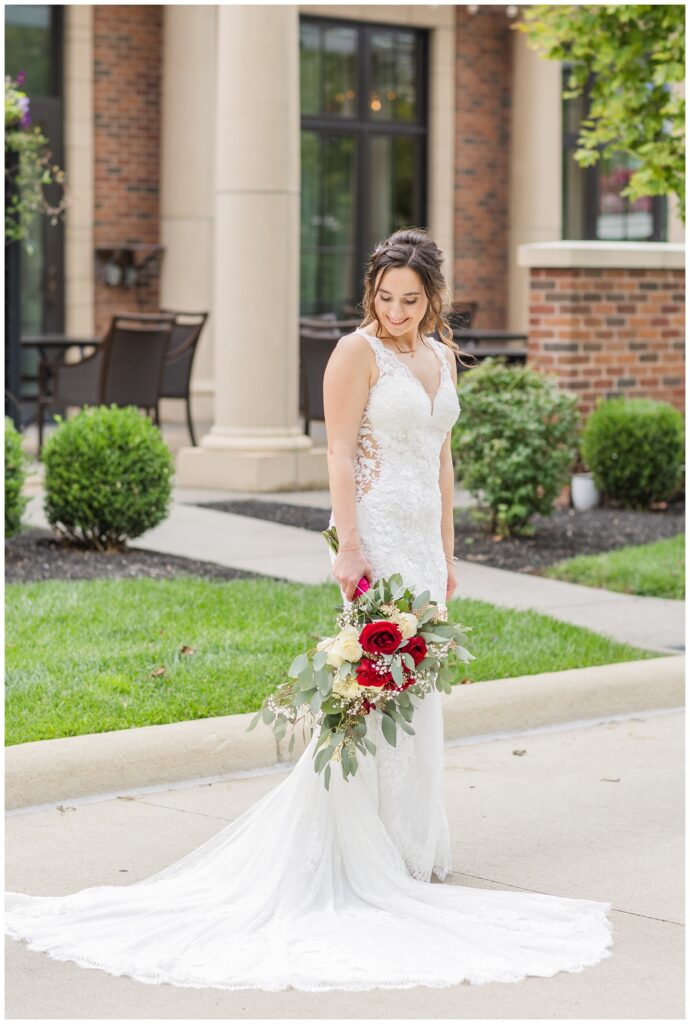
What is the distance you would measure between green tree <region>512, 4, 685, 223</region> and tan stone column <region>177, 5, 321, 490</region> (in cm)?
295

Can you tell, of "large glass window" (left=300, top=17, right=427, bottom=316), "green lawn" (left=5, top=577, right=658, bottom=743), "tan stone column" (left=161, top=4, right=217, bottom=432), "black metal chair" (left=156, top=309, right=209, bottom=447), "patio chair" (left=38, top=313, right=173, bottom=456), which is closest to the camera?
"green lawn" (left=5, top=577, right=658, bottom=743)

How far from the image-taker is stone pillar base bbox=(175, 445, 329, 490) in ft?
42.3

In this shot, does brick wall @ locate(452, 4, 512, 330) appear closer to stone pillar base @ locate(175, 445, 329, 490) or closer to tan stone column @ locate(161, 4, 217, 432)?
tan stone column @ locate(161, 4, 217, 432)

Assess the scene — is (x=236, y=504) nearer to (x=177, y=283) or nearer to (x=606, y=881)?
(x=177, y=283)

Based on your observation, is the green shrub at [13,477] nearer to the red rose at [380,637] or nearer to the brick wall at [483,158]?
the red rose at [380,637]

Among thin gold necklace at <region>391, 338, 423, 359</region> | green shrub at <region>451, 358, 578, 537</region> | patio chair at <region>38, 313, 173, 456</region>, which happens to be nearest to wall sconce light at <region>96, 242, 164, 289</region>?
patio chair at <region>38, 313, 173, 456</region>

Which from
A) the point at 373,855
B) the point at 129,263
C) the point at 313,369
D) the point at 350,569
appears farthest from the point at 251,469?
the point at 373,855

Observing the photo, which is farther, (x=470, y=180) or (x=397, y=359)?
(x=470, y=180)

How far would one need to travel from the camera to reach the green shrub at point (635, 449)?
12281mm

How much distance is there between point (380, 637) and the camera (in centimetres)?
→ 465

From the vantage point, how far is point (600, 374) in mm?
13016

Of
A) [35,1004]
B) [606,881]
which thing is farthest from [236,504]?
[35,1004]

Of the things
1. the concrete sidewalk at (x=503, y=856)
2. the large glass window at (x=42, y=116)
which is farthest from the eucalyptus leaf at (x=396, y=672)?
the large glass window at (x=42, y=116)

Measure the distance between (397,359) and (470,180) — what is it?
16.2m
